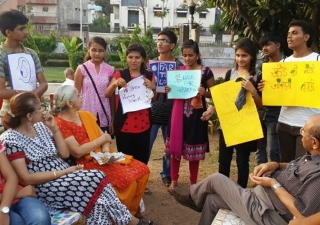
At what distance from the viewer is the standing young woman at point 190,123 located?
4055mm

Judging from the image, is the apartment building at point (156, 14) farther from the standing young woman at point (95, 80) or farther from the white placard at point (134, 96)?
the white placard at point (134, 96)

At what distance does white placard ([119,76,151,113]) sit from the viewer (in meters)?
3.94

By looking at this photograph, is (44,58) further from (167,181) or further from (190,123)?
(190,123)

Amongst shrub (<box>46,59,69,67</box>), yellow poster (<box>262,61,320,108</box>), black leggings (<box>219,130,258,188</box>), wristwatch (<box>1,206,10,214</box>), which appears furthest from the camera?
shrub (<box>46,59,69,67</box>)

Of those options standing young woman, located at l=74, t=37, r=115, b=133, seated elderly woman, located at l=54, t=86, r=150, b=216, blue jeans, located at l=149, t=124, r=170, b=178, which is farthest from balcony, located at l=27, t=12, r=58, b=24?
seated elderly woman, located at l=54, t=86, r=150, b=216

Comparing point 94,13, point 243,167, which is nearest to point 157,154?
point 243,167

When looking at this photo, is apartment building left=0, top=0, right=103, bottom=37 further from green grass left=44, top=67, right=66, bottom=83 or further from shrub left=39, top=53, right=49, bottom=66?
green grass left=44, top=67, right=66, bottom=83

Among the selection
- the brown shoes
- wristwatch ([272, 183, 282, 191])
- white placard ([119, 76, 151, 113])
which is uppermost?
white placard ([119, 76, 151, 113])

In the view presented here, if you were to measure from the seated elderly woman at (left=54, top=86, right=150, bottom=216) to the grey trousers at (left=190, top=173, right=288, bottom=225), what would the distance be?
0.55m

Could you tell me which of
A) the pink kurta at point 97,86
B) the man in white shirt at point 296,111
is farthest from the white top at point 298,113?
the pink kurta at point 97,86

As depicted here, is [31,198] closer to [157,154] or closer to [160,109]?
[160,109]

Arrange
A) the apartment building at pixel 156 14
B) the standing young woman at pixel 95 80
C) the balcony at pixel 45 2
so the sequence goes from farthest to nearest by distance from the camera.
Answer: the apartment building at pixel 156 14, the balcony at pixel 45 2, the standing young woman at pixel 95 80

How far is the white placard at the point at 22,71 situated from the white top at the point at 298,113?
2.44 meters

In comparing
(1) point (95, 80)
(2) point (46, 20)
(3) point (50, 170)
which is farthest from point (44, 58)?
(3) point (50, 170)
